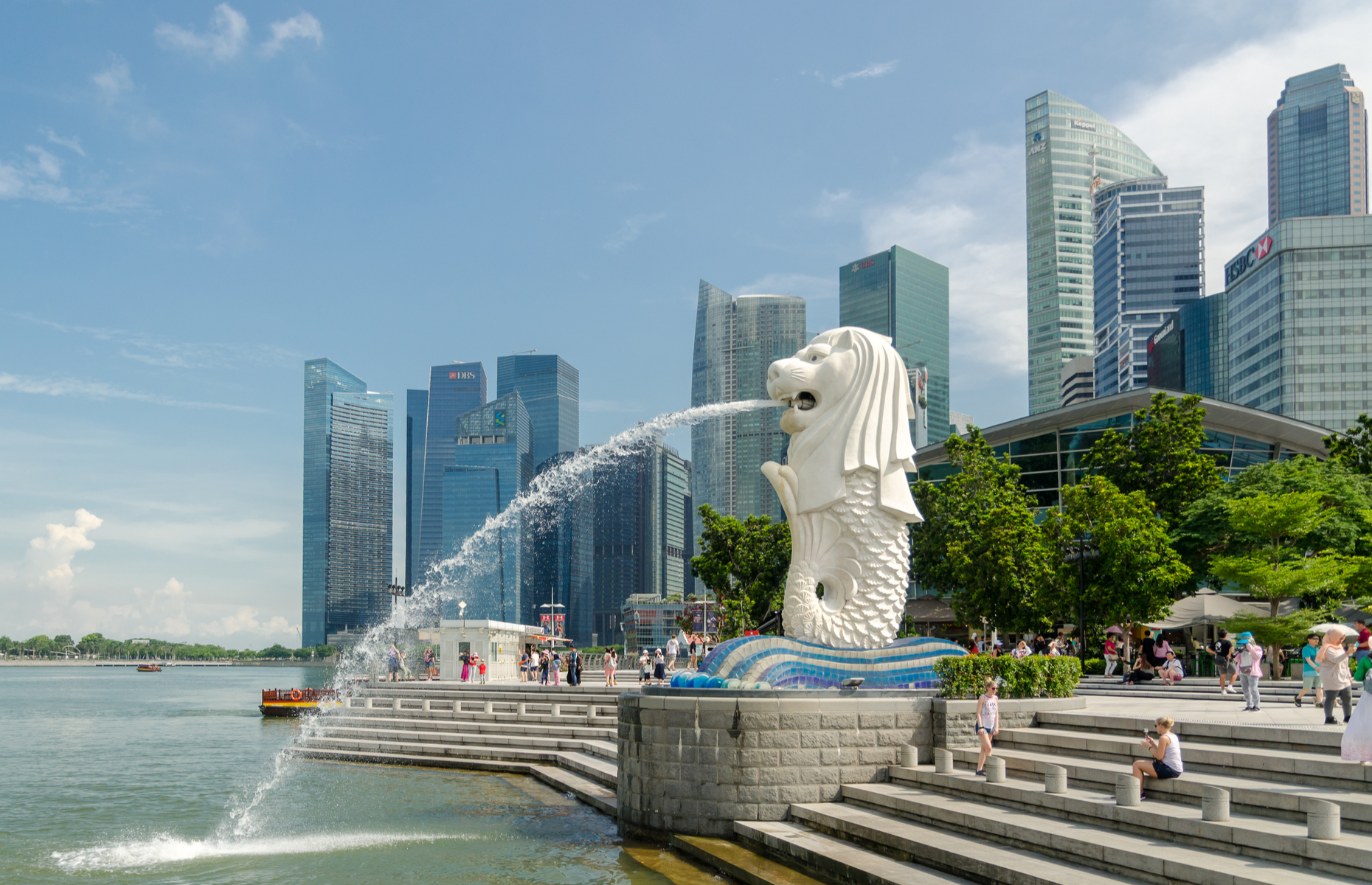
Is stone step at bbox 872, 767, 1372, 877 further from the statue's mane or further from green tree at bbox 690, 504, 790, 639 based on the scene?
green tree at bbox 690, 504, 790, 639

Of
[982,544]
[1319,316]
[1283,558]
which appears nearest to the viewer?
[1283,558]

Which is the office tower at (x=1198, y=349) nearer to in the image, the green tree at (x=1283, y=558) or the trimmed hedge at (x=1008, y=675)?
the green tree at (x=1283, y=558)

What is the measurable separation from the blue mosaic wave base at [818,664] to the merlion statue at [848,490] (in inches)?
27.1

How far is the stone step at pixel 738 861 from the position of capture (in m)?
11.4

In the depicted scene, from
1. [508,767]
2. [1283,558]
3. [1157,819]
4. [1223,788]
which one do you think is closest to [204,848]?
[508,767]

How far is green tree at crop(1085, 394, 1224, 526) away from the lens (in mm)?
34344

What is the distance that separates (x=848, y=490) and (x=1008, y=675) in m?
3.98

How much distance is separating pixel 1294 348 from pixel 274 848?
113 metres

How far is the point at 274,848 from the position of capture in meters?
14.5

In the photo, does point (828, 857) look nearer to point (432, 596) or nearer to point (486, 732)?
point (486, 732)

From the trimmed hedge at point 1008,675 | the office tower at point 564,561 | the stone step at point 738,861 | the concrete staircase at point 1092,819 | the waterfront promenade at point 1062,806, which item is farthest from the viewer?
the office tower at point 564,561

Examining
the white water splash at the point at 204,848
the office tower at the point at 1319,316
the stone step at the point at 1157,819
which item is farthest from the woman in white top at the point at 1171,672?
the office tower at the point at 1319,316

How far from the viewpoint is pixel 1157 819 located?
963 centimetres

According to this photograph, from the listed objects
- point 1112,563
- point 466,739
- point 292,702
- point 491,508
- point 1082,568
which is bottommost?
point 292,702
